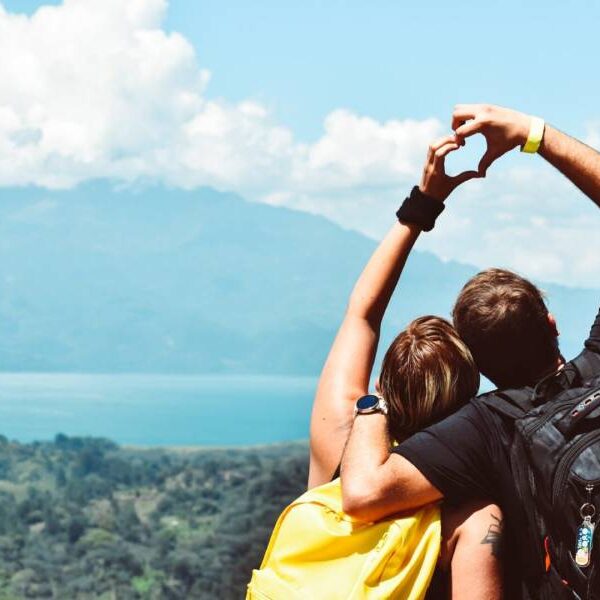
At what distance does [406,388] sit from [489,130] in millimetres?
532

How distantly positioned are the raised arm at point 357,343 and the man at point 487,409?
202mm

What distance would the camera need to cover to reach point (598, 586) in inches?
85.5

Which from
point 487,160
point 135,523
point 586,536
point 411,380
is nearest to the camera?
point 586,536

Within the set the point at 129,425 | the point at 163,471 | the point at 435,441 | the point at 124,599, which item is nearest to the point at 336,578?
the point at 435,441

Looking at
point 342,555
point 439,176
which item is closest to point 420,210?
point 439,176

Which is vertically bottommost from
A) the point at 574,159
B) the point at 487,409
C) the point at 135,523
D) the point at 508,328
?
the point at 487,409

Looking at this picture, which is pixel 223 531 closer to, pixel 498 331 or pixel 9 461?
pixel 9 461

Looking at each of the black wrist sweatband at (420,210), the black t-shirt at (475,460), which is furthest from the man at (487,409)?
the black wrist sweatband at (420,210)

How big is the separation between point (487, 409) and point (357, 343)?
467 mm

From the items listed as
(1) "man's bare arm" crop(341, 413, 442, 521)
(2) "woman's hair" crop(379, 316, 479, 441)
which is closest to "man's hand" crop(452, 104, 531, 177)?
(2) "woman's hair" crop(379, 316, 479, 441)

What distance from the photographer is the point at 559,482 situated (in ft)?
7.24

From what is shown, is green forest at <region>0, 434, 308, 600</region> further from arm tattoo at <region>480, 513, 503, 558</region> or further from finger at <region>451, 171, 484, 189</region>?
arm tattoo at <region>480, 513, 503, 558</region>

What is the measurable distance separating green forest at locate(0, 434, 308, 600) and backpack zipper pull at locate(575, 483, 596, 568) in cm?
4831

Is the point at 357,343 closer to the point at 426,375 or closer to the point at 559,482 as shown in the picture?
the point at 426,375
